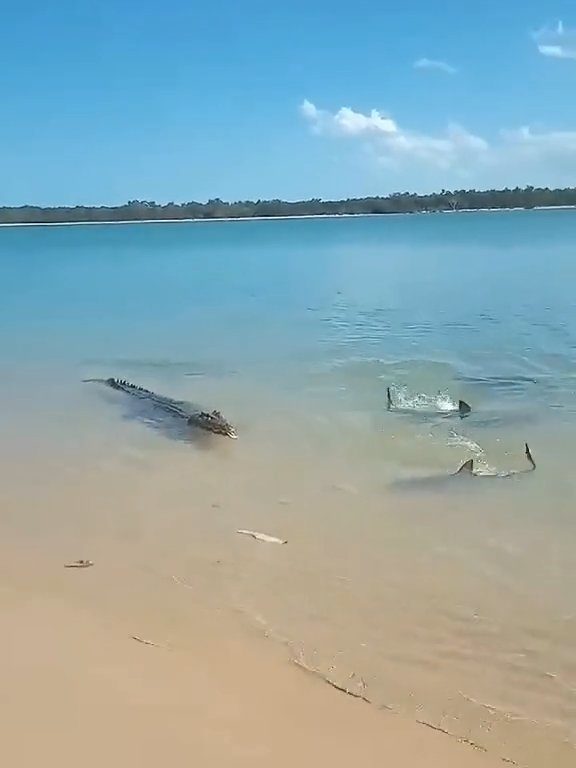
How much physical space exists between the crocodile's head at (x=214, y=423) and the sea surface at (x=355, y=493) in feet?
0.78

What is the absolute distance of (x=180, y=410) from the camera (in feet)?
41.1

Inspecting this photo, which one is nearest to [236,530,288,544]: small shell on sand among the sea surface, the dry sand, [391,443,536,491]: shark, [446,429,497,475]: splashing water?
the sea surface

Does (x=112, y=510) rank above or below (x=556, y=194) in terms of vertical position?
below

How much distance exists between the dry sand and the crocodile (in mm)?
5119

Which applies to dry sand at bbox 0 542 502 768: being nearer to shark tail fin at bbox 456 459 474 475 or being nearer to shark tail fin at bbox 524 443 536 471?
shark tail fin at bbox 456 459 474 475

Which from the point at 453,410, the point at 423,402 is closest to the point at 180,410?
the point at 423,402

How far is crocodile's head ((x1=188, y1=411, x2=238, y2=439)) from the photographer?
36.0 ft

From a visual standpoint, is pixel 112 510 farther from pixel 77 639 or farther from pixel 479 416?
pixel 479 416

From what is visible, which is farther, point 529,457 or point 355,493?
point 529,457

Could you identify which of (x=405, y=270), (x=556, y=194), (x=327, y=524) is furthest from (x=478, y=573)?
(x=556, y=194)

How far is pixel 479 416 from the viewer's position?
11914 mm

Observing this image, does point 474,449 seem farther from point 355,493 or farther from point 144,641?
point 144,641

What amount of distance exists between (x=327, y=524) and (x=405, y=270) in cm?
3699

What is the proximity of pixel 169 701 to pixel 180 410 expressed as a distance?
324 inches
